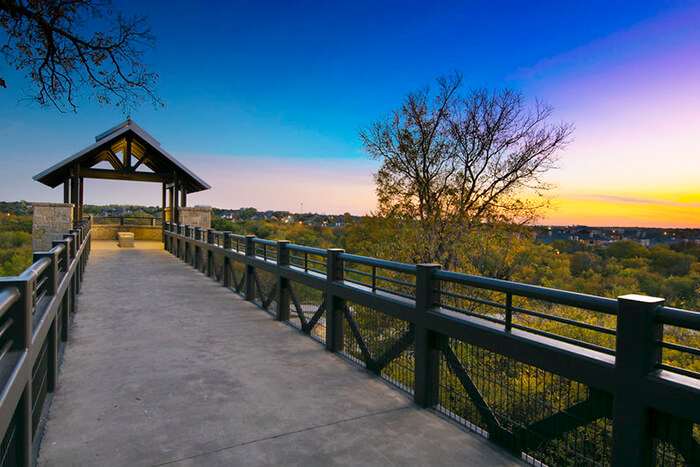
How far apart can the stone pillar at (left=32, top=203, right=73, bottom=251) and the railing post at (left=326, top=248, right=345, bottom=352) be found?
46.5 ft

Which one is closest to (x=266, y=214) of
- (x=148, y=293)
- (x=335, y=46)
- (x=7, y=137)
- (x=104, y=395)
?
(x=7, y=137)

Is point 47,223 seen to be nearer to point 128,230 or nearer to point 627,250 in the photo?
point 128,230

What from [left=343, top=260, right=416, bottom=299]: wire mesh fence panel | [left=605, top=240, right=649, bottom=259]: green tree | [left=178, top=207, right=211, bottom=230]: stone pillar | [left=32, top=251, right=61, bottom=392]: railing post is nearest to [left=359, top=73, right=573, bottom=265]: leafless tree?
[left=343, top=260, right=416, bottom=299]: wire mesh fence panel

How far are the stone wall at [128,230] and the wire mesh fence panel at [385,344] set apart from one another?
2601cm

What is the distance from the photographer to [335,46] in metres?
26.0

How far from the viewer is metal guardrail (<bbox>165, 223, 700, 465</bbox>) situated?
236 centimetres

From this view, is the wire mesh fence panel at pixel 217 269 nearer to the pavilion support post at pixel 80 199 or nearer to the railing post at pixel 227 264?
the railing post at pixel 227 264

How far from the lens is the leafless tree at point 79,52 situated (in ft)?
24.2

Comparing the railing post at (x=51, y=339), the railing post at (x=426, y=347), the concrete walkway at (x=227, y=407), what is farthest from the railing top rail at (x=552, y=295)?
the railing post at (x=51, y=339)

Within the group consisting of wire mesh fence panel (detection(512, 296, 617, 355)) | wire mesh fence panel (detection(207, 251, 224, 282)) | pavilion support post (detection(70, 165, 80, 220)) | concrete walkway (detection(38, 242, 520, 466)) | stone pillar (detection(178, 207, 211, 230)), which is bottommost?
wire mesh fence panel (detection(512, 296, 617, 355))

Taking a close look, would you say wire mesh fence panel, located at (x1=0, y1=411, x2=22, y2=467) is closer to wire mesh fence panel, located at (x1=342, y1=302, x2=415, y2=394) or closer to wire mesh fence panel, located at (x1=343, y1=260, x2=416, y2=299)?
wire mesh fence panel, located at (x1=343, y1=260, x2=416, y2=299)

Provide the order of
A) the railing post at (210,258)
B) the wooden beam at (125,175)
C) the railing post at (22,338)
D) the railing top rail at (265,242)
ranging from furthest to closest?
the wooden beam at (125,175)
the railing post at (210,258)
the railing top rail at (265,242)
the railing post at (22,338)

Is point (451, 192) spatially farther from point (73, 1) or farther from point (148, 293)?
point (73, 1)

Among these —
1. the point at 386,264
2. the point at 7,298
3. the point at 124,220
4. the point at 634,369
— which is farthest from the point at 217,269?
the point at 124,220
